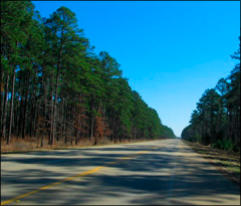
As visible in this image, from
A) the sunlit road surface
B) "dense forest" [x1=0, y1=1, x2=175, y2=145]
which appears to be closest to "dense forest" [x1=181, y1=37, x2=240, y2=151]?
"dense forest" [x1=0, y1=1, x2=175, y2=145]

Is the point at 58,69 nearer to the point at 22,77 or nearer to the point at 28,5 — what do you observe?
the point at 28,5

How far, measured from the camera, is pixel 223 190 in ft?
26.1

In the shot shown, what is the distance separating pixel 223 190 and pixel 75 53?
25182 millimetres

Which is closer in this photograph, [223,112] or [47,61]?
[47,61]

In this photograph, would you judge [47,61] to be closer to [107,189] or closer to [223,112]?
[107,189]

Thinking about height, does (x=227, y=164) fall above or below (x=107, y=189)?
below

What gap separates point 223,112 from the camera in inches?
2832

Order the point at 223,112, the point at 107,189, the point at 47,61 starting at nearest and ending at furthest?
1. the point at 107,189
2. the point at 47,61
3. the point at 223,112

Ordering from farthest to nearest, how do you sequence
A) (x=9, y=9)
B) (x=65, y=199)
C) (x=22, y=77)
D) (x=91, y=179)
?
1. (x=22, y=77)
2. (x=9, y=9)
3. (x=91, y=179)
4. (x=65, y=199)

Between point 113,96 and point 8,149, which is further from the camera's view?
point 113,96

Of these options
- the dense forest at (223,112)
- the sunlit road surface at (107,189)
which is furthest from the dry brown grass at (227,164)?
the dense forest at (223,112)

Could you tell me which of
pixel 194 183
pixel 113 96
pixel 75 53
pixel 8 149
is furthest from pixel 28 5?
pixel 113 96

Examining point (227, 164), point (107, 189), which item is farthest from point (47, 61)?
point (107, 189)

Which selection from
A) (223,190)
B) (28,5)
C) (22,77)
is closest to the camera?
(223,190)
